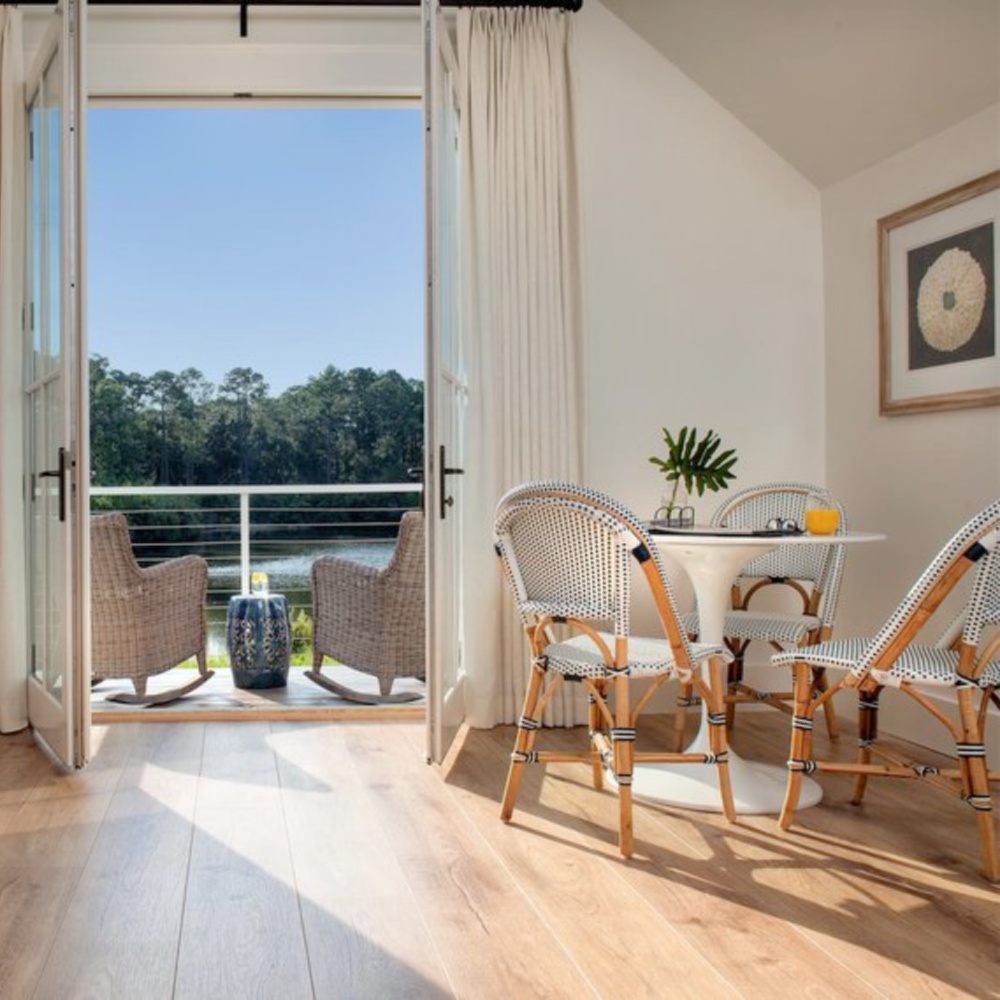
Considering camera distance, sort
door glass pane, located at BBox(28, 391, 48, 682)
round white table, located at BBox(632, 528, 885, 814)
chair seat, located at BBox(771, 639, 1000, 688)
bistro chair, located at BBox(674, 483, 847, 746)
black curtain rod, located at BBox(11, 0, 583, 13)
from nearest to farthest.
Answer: chair seat, located at BBox(771, 639, 1000, 688), round white table, located at BBox(632, 528, 885, 814), bistro chair, located at BBox(674, 483, 847, 746), door glass pane, located at BBox(28, 391, 48, 682), black curtain rod, located at BBox(11, 0, 583, 13)

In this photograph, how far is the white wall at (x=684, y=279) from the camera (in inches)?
174

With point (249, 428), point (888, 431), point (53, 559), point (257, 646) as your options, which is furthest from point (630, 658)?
point (249, 428)

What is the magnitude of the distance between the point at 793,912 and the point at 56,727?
2.47 metres

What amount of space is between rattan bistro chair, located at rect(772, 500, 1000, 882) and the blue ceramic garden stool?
2967 millimetres

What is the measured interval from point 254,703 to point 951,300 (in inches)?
127

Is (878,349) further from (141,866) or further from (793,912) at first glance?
(141,866)

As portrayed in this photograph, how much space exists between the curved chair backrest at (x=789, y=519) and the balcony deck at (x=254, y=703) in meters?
1.41

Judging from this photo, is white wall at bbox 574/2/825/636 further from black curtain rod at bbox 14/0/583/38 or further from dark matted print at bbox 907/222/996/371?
dark matted print at bbox 907/222/996/371

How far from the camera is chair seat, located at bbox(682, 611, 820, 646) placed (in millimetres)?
3621

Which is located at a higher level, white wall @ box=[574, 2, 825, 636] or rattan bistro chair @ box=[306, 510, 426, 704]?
white wall @ box=[574, 2, 825, 636]

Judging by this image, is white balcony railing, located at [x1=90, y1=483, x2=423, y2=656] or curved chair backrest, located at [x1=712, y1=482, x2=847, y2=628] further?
white balcony railing, located at [x1=90, y1=483, x2=423, y2=656]

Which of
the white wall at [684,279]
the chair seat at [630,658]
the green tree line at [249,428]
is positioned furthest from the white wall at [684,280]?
the green tree line at [249,428]

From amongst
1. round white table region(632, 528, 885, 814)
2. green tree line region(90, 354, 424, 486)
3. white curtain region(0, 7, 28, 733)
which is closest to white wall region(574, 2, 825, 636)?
round white table region(632, 528, 885, 814)

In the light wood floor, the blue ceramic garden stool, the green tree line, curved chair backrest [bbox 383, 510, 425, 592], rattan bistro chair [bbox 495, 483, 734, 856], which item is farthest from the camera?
the green tree line
